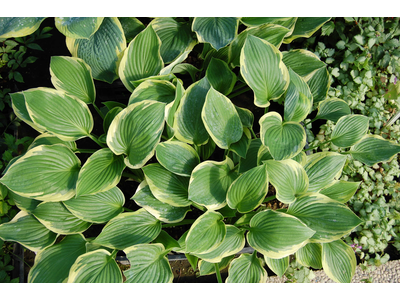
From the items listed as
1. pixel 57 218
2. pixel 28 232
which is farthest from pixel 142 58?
pixel 28 232

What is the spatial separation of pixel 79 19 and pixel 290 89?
89 centimetres

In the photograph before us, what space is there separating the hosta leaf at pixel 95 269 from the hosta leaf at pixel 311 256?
79 centimetres

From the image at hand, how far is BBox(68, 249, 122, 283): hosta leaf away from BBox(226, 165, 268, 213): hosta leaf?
0.52 meters

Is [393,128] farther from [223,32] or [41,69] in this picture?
[41,69]

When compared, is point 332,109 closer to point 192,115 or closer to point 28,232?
point 192,115

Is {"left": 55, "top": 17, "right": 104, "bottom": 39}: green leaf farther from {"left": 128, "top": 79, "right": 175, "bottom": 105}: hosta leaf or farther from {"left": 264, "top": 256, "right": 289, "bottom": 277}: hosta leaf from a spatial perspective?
{"left": 264, "top": 256, "right": 289, "bottom": 277}: hosta leaf

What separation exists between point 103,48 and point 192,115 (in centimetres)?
52

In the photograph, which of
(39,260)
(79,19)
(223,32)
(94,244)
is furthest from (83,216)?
(223,32)

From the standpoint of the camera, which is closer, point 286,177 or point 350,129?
point 286,177

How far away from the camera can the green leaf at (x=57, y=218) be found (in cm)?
115

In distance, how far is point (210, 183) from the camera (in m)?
1.15

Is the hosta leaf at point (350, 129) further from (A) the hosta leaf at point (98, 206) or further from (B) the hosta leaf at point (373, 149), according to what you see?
(A) the hosta leaf at point (98, 206)

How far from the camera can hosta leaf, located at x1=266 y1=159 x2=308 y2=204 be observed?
110 centimetres

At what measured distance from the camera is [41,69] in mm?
1722
